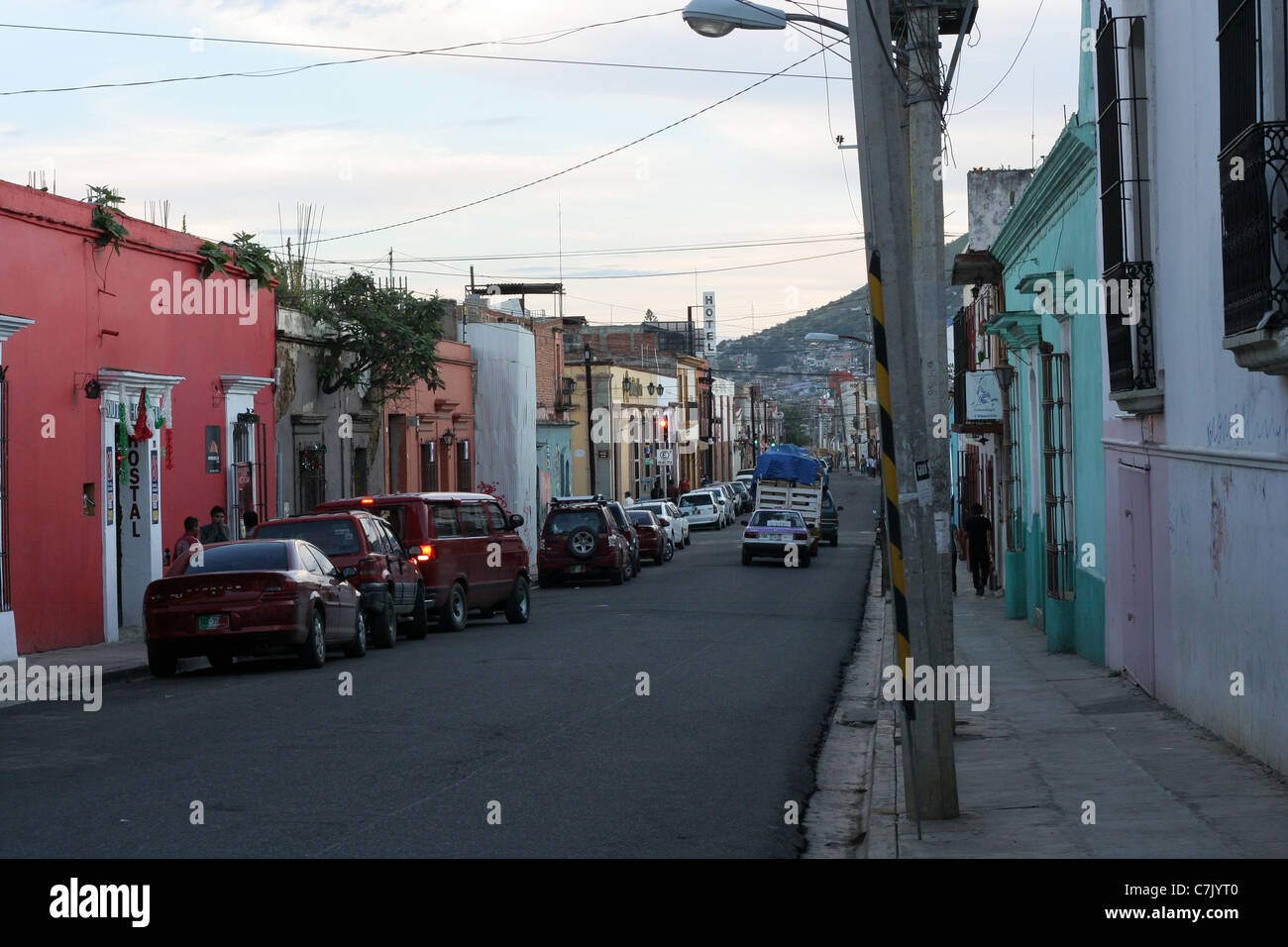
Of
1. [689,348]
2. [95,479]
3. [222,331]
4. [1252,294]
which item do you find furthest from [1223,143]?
[689,348]

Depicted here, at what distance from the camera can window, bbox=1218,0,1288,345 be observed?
900 cm

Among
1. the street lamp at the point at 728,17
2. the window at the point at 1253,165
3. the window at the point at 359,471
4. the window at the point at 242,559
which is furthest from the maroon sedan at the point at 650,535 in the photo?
the window at the point at 1253,165

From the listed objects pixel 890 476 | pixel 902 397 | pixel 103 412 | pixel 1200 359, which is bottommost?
pixel 890 476

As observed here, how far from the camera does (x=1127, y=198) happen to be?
1430 centimetres

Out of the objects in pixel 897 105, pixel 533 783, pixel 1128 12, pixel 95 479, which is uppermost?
pixel 1128 12

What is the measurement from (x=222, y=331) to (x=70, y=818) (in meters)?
19.5

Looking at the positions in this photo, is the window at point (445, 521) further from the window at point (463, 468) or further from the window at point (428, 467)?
the window at point (463, 468)

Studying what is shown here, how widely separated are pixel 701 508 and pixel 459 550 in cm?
4474

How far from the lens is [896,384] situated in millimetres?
8789

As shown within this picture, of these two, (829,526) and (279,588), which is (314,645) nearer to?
(279,588)

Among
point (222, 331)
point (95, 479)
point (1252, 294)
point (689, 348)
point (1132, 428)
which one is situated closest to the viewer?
point (1252, 294)

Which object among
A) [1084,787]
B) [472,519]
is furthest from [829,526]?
[1084,787]

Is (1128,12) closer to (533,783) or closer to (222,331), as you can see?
(533,783)

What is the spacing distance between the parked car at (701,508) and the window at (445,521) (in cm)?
4395
